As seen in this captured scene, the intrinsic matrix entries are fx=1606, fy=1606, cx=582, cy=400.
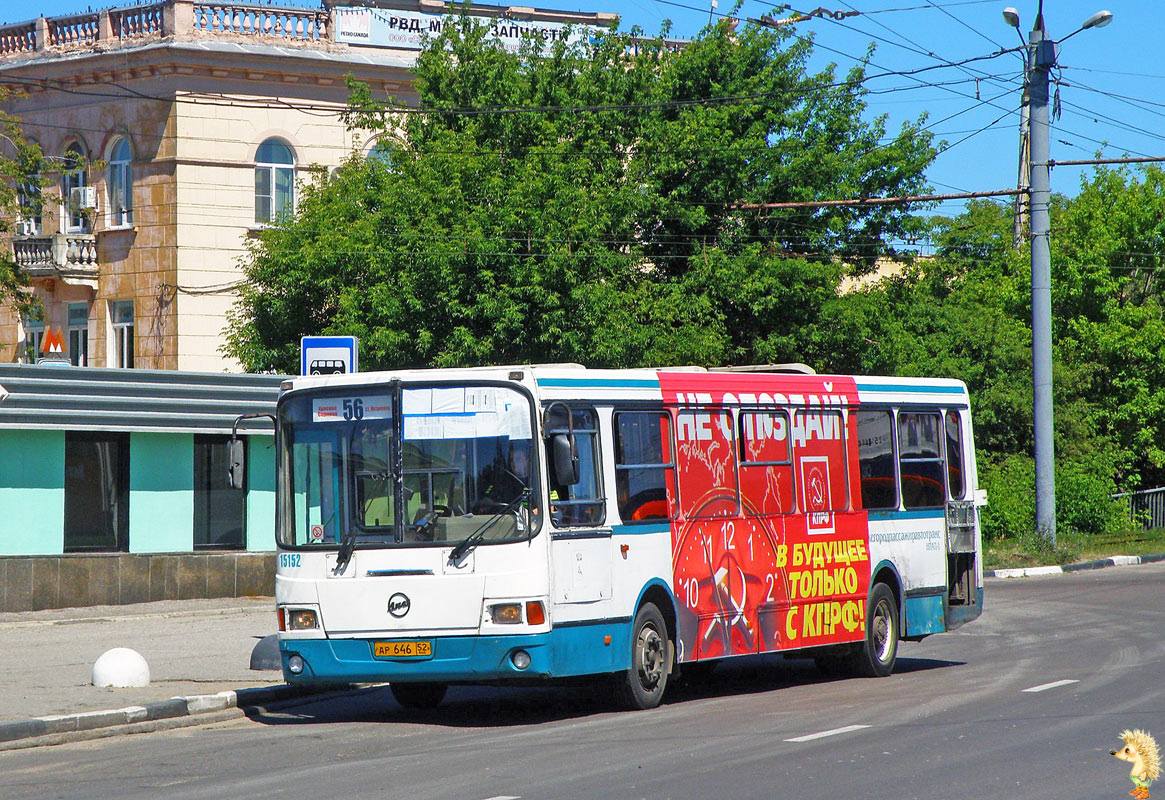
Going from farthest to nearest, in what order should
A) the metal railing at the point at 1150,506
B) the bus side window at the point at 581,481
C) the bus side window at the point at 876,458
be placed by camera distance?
the metal railing at the point at 1150,506 < the bus side window at the point at 876,458 < the bus side window at the point at 581,481

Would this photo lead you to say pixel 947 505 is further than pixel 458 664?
Yes

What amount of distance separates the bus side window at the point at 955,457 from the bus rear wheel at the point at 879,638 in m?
1.71

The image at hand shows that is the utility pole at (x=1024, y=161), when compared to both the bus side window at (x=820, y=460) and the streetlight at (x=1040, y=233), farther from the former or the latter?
the bus side window at (x=820, y=460)

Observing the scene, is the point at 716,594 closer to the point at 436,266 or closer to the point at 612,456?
the point at 612,456

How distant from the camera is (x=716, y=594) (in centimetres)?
1366

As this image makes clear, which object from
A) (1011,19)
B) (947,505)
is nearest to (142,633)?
(947,505)

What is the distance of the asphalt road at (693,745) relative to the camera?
909 cm

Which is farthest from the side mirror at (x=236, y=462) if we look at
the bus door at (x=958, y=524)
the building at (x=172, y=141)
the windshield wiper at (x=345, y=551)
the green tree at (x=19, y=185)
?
the building at (x=172, y=141)

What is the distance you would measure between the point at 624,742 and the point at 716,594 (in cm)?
301

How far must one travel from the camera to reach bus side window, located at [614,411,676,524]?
12805mm

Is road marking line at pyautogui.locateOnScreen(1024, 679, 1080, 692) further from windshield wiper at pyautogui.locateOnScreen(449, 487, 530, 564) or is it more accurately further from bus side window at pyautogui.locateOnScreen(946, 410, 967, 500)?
windshield wiper at pyautogui.locateOnScreen(449, 487, 530, 564)

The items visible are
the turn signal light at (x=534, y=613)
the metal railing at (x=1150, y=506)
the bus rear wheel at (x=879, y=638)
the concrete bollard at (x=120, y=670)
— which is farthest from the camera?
the metal railing at (x=1150, y=506)

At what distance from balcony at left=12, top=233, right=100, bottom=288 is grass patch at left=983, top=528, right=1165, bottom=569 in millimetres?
20687

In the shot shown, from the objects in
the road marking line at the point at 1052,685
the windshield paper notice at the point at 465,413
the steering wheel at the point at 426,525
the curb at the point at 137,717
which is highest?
the windshield paper notice at the point at 465,413
